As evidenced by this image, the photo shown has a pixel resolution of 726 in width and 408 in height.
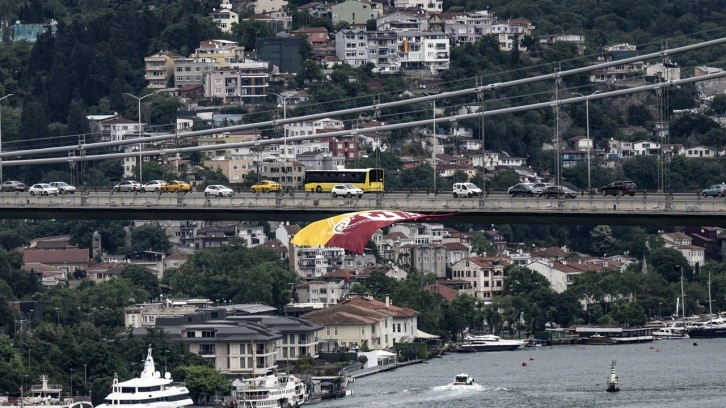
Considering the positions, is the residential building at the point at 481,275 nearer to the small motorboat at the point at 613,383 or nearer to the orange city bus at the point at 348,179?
the small motorboat at the point at 613,383

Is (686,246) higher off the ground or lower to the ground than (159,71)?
lower

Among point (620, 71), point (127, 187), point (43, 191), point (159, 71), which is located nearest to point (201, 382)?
point (127, 187)

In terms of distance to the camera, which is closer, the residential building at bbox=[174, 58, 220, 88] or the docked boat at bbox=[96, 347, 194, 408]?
the docked boat at bbox=[96, 347, 194, 408]

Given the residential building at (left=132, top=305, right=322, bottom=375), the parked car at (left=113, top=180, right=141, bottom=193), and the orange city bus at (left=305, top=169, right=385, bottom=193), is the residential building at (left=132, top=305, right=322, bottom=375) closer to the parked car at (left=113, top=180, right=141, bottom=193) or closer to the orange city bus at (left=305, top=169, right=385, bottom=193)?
the parked car at (left=113, top=180, right=141, bottom=193)

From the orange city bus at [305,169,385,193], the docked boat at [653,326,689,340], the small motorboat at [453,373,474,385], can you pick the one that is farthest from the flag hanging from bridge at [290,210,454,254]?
the docked boat at [653,326,689,340]

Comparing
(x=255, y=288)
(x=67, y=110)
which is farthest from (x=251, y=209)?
(x=67, y=110)

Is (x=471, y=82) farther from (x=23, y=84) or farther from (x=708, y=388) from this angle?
(x=708, y=388)

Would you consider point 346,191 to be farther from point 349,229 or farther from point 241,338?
point 241,338
